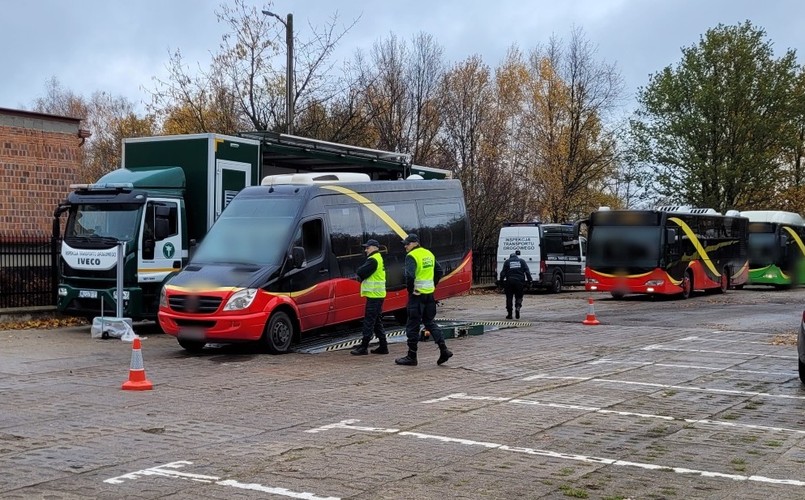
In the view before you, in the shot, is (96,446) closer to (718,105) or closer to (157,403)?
(157,403)

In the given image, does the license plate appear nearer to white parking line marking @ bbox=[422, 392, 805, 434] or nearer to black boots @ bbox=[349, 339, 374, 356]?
black boots @ bbox=[349, 339, 374, 356]

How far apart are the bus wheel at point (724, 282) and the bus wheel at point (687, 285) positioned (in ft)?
11.4

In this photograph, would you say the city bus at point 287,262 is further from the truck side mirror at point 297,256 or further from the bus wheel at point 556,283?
the bus wheel at point 556,283

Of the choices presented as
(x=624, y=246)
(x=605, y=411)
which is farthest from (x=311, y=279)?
(x=624, y=246)

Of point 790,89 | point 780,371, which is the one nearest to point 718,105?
point 790,89

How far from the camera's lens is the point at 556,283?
3662 cm

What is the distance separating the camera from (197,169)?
18.1 m

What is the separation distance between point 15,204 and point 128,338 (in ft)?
39.6

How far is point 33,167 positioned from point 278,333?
51.7 feet

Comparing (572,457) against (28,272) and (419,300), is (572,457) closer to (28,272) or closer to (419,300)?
(419,300)

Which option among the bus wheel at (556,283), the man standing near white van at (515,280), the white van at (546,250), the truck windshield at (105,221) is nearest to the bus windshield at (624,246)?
the white van at (546,250)

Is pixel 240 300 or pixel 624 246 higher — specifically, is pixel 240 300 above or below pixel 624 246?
below

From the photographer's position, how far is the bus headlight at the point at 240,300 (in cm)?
1417

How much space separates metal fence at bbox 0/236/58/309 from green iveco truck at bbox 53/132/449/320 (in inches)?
66.5
